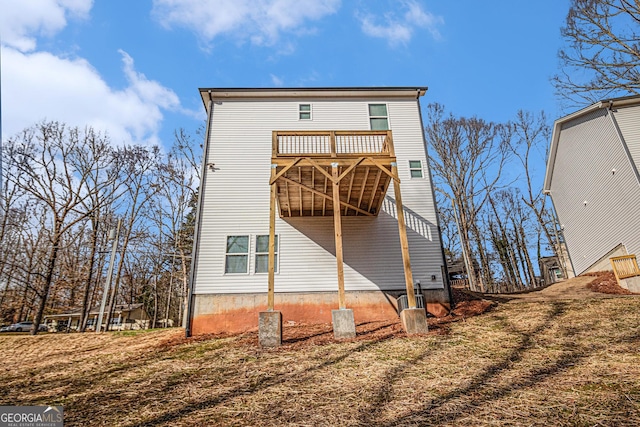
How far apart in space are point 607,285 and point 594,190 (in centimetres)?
468

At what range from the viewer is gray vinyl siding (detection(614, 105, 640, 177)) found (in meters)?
12.8

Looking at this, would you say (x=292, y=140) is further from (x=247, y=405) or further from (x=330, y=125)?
(x=247, y=405)

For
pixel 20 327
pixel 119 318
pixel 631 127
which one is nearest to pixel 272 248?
pixel 631 127

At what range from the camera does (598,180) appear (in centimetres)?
1437

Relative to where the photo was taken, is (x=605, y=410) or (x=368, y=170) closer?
(x=605, y=410)

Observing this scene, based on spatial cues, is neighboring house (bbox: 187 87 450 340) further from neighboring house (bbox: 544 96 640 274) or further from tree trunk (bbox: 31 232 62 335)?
neighboring house (bbox: 544 96 640 274)

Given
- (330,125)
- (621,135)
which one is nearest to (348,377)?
(330,125)

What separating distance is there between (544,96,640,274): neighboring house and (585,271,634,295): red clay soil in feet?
3.02

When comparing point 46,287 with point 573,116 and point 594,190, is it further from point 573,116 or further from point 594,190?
point 573,116

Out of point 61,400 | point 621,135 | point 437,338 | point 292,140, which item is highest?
point 621,135

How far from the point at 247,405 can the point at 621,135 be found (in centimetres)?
1679

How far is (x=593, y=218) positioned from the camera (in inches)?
595

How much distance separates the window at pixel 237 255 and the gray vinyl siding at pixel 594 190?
47.6 feet

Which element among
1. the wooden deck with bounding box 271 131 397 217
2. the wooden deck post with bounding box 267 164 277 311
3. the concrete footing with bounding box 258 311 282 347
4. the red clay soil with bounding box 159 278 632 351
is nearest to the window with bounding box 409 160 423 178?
the wooden deck with bounding box 271 131 397 217
